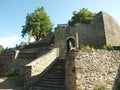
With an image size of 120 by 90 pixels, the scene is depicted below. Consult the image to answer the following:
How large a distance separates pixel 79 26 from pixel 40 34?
12.0 m

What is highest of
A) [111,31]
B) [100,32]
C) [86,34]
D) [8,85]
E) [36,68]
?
[111,31]

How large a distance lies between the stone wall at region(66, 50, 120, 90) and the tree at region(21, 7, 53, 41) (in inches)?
844

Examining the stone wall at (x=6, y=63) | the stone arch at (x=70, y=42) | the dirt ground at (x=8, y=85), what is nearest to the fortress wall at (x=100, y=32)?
the stone arch at (x=70, y=42)

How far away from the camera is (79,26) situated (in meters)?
24.6

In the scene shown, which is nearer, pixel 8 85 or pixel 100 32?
pixel 8 85

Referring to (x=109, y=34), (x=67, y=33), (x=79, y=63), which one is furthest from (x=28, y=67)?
(x=109, y=34)

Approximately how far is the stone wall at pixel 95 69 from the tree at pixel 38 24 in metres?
21.4

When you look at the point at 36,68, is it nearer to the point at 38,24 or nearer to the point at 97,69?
the point at 97,69

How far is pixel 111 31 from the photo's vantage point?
87.6 feet

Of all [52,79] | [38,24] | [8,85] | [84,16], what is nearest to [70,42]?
[84,16]

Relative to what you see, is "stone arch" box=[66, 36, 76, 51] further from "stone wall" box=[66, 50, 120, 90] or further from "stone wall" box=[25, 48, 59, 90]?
Answer: "stone wall" box=[66, 50, 120, 90]

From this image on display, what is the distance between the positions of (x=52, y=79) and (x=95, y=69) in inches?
126

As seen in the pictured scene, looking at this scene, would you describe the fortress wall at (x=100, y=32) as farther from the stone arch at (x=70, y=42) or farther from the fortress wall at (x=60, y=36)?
the fortress wall at (x=60, y=36)

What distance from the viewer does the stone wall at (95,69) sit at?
11398mm
